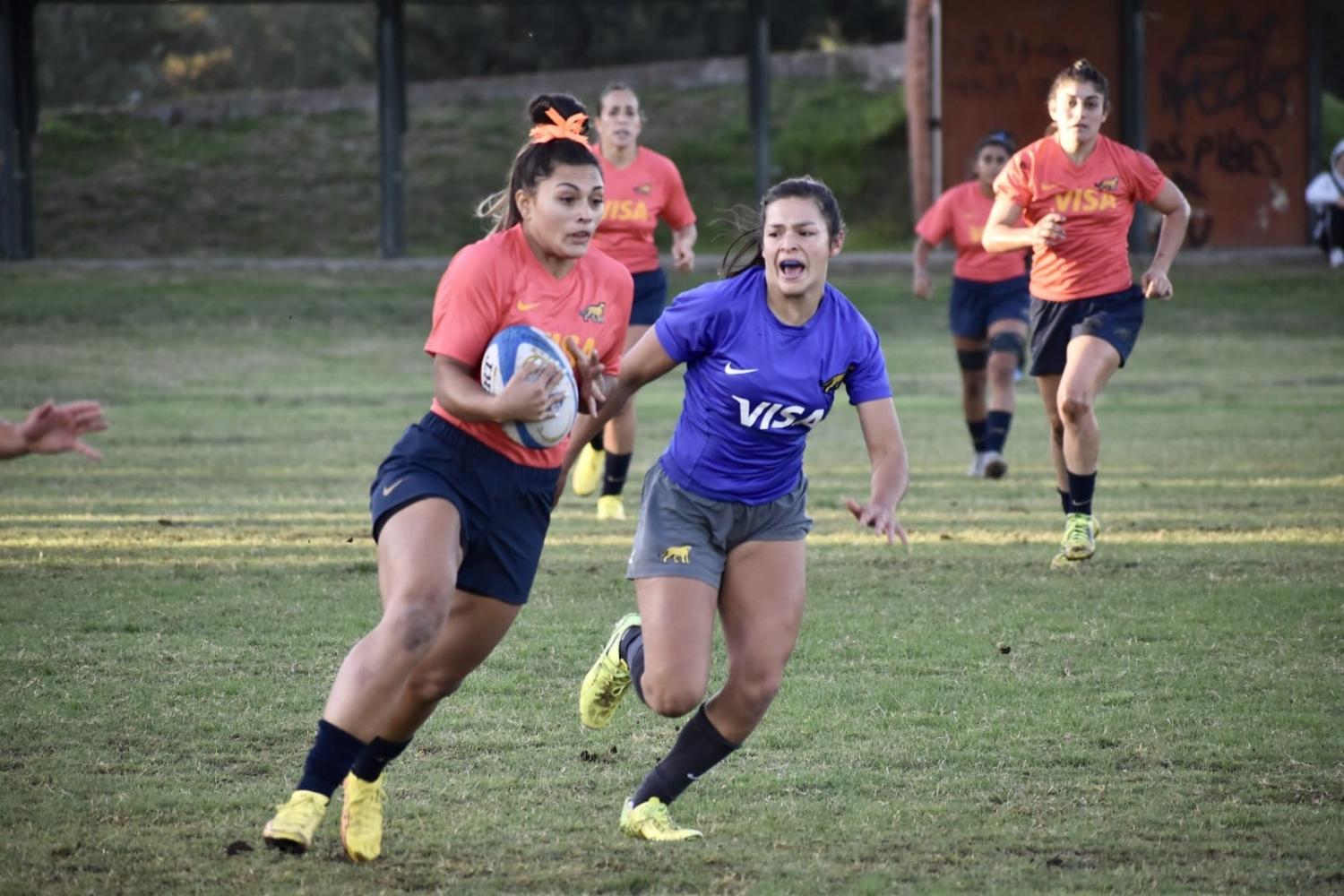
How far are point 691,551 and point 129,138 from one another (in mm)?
33791

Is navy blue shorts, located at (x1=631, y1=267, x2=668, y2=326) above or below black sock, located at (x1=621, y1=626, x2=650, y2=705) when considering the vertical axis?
above

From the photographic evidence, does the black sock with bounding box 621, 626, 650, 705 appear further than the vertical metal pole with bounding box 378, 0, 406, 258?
No

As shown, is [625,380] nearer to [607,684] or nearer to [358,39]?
[607,684]

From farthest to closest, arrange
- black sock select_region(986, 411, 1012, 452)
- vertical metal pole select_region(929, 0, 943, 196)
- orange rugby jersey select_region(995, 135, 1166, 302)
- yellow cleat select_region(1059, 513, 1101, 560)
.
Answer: vertical metal pole select_region(929, 0, 943, 196)
black sock select_region(986, 411, 1012, 452)
orange rugby jersey select_region(995, 135, 1166, 302)
yellow cleat select_region(1059, 513, 1101, 560)

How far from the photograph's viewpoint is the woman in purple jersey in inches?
Answer: 198

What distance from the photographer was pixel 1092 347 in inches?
361

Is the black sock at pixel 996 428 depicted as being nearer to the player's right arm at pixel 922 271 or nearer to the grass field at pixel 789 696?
the grass field at pixel 789 696

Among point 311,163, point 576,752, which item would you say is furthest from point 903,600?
point 311,163

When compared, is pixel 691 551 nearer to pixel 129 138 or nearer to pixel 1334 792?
pixel 1334 792

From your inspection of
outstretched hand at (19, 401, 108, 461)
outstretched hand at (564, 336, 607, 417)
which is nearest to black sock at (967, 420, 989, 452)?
outstretched hand at (564, 336, 607, 417)

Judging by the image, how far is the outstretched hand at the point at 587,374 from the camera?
506 centimetres

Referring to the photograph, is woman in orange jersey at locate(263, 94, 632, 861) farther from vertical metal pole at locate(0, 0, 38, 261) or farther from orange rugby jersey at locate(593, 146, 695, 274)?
vertical metal pole at locate(0, 0, 38, 261)

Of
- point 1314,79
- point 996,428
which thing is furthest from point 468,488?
point 1314,79

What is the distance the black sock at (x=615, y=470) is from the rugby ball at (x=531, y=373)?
5.94 m
